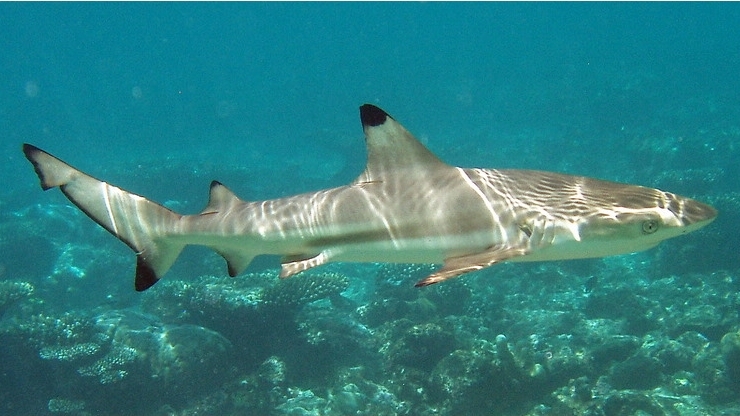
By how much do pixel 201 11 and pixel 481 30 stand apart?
90.8 meters

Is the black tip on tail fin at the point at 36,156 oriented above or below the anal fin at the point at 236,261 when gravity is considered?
above

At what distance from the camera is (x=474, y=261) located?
3.27 metres

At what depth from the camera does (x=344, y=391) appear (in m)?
9.59

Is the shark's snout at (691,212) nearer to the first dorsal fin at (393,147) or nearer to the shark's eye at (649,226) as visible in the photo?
the shark's eye at (649,226)

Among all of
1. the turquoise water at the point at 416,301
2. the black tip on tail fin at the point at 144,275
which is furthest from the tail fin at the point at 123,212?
the turquoise water at the point at 416,301

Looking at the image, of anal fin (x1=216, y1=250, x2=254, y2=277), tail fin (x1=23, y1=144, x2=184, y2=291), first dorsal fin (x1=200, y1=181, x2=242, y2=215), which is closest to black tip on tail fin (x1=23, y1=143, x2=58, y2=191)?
tail fin (x1=23, y1=144, x2=184, y2=291)

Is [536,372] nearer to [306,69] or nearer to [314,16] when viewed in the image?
[306,69]

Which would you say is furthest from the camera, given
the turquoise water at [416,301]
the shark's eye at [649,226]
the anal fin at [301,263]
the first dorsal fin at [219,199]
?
the turquoise water at [416,301]

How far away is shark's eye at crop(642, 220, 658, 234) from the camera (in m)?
3.09

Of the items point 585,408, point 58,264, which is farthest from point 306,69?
point 585,408

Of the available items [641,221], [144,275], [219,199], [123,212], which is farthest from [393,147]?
[144,275]

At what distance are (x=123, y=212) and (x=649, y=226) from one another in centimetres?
433

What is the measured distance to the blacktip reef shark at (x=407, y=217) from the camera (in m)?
3.26

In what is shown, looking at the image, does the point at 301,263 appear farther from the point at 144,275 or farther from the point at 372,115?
the point at 144,275
